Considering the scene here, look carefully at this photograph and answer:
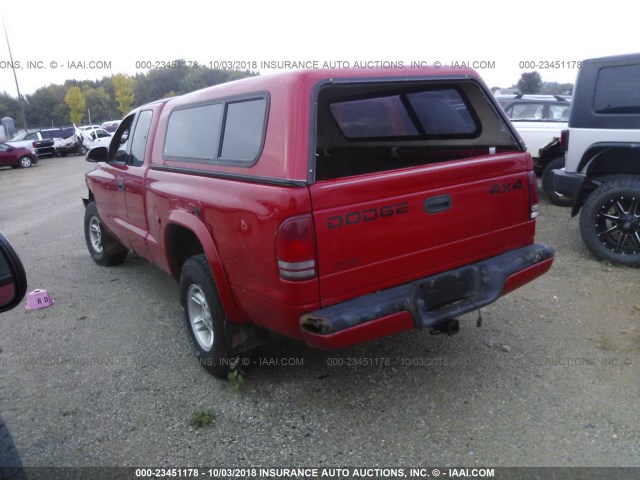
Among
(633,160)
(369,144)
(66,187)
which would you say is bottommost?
(66,187)

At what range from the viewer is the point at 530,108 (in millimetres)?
10242

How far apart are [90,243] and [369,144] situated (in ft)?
13.4

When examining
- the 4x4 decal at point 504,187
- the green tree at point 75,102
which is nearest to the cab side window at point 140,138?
the 4x4 decal at point 504,187

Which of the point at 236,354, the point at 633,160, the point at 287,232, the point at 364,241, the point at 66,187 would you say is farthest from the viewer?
the point at 66,187

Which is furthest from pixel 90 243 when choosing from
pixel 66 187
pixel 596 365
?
pixel 66 187

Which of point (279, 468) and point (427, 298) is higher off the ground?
point (427, 298)

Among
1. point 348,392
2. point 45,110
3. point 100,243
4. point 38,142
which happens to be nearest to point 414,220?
point 348,392

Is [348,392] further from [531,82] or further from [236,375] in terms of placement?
[531,82]

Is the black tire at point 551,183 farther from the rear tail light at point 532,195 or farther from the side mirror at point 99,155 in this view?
the side mirror at point 99,155

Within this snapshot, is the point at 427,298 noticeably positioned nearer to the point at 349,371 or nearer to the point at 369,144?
the point at 349,371

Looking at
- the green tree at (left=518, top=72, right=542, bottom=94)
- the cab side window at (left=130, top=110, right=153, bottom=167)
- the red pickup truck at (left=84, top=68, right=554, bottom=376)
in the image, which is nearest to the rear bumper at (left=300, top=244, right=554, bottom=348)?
the red pickup truck at (left=84, top=68, right=554, bottom=376)

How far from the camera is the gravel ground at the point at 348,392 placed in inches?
111

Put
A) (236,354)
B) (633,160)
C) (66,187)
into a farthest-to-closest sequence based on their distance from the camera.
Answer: (66,187) → (633,160) → (236,354)

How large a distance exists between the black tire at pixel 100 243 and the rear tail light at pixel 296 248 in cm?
404
